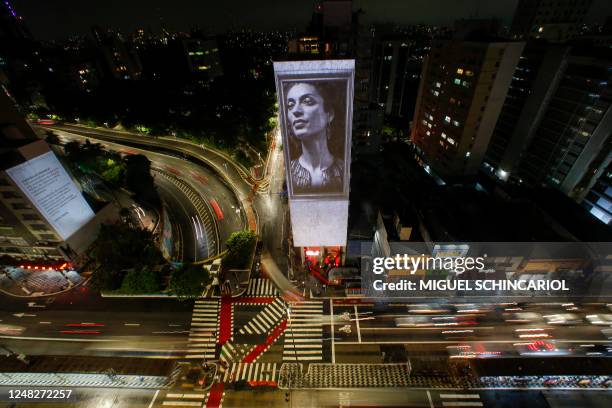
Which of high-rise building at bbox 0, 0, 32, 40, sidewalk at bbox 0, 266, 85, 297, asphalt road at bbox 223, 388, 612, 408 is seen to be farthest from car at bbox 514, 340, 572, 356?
high-rise building at bbox 0, 0, 32, 40

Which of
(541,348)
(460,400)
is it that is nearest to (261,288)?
(460,400)

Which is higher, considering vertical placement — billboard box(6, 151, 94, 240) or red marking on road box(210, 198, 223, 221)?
red marking on road box(210, 198, 223, 221)

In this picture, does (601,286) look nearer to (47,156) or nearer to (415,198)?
(415,198)

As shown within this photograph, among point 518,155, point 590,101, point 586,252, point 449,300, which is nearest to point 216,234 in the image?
point 449,300

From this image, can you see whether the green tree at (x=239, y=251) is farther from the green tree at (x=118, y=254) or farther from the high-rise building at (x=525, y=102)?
the high-rise building at (x=525, y=102)

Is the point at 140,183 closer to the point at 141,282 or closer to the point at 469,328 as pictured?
the point at 141,282

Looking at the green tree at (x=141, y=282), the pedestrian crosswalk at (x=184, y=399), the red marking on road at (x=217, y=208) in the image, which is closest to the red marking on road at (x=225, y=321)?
the pedestrian crosswalk at (x=184, y=399)

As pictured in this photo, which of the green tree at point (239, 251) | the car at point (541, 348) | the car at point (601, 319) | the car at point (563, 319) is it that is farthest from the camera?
the green tree at point (239, 251)

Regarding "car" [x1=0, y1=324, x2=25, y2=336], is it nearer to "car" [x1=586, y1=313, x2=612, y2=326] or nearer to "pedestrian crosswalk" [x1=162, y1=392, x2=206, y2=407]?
"pedestrian crosswalk" [x1=162, y1=392, x2=206, y2=407]
